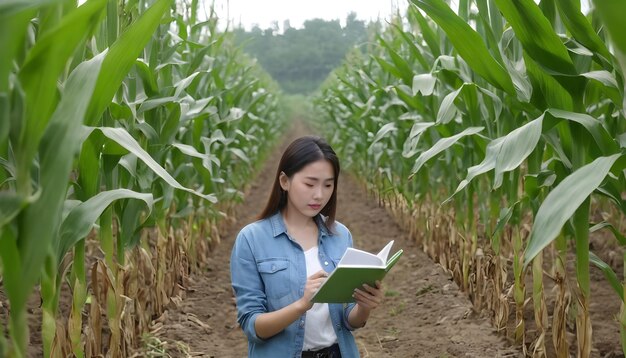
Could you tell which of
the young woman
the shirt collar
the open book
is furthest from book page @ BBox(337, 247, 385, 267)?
the shirt collar

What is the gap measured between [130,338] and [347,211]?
514cm

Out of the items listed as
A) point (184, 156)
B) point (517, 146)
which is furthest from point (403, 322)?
point (517, 146)

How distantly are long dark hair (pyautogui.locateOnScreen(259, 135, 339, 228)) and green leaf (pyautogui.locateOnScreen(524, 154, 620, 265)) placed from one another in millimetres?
683

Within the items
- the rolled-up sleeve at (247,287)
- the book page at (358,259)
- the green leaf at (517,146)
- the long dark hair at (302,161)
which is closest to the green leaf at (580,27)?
the green leaf at (517,146)

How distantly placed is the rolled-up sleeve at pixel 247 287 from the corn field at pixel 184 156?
0.28 metres

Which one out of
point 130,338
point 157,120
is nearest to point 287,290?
point 130,338

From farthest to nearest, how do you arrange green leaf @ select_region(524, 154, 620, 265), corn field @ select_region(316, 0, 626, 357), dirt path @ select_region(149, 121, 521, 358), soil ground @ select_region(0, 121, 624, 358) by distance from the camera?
dirt path @ select_region(149, 121, 521, 358)
soil ground @ select_region(0, 121, 624, 358)
corn field @ select_region(316, 0, 626, 357)
green leaf @ select_region(524, 154, 620, 265)

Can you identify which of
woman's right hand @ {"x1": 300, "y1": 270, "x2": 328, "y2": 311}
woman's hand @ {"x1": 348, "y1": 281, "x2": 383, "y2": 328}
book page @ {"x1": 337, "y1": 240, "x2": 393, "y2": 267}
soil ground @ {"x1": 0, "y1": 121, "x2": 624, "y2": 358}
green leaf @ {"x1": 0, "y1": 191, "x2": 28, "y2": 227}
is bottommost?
soil ground @ {"x1": 0, "y1": 121, "x2": 624, "y2": 358}

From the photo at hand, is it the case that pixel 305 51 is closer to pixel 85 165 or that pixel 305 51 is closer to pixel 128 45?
pixel 85 165

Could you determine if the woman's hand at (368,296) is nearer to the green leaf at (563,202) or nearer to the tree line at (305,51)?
the green leaf at (563,202)

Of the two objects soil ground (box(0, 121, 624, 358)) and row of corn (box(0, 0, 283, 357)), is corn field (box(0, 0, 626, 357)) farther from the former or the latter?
soil ground (box(0, 121, 624, 358))

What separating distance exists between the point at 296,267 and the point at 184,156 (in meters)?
2.46

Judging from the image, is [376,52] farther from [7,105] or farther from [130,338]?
[7,105]

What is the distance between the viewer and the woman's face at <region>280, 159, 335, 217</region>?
2.03 metres
